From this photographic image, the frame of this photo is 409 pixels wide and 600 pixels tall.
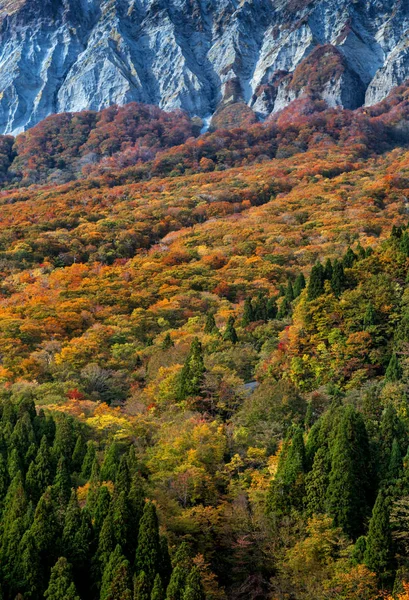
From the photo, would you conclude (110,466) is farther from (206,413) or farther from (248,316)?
(248,316)

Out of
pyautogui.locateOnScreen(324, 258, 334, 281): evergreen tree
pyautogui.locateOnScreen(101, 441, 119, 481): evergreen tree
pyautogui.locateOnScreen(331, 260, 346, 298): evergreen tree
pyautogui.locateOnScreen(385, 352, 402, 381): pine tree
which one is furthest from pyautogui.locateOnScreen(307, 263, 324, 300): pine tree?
pyautogui.locateOnScreen(101, 441, 119, 481): evergreen tree

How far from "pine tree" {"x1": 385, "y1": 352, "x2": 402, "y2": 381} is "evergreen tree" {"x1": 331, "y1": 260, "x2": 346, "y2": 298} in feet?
29.0

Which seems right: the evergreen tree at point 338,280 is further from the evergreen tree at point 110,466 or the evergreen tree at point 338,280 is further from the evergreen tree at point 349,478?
the evergreen tree at point 110,466

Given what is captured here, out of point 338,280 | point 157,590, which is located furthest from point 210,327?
point 157,590

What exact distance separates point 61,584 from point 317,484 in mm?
11401

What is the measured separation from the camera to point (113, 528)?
26109 millimetres

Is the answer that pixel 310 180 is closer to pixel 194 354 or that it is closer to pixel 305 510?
pixel 194 354

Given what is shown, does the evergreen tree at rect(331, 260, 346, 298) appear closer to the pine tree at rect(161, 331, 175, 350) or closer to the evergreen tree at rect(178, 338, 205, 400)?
the evergreen tree at rect(178, 338, 205, 400)

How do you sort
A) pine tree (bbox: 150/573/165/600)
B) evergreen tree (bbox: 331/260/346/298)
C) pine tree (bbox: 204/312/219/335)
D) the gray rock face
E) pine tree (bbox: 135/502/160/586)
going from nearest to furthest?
1. pine tree (bbox: 150/573/165/600)
2. pine tree (bbox: 135/502/160/586)
3. evergreen tree (bbox: 331/260/346/298)
4. pine tree (bbox: 204/312/219/335)
5. the gray rock face

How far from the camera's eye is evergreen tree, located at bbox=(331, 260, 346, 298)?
147ft

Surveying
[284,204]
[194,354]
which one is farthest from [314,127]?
[194,354]

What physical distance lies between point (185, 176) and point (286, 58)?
2738 inches

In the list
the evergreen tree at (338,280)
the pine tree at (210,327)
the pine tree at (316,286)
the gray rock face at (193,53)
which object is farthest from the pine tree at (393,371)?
the gray rock face at (193,53)

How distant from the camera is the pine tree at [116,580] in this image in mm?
23538
